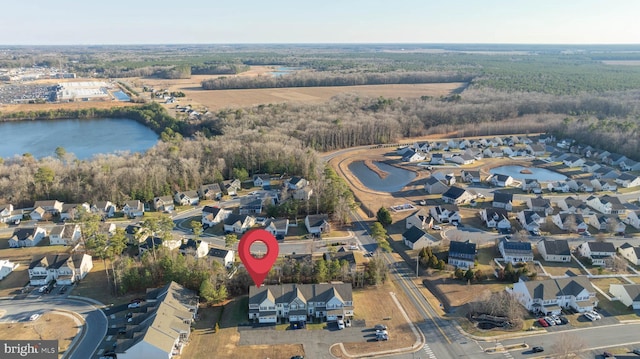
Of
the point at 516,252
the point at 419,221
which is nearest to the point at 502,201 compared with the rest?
the point at 419,221

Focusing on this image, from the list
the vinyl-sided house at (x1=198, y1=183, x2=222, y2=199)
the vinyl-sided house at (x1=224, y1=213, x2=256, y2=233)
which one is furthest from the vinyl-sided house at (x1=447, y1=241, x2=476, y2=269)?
the vinyl-sided house at (x1=198, y1=183, x2=222, y2=199)

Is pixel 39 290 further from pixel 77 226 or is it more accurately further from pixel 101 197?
pixel 101 197

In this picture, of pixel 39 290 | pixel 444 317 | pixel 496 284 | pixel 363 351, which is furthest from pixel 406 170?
pixel 39 290

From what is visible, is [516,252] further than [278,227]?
No

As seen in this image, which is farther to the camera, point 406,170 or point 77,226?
point 406,170

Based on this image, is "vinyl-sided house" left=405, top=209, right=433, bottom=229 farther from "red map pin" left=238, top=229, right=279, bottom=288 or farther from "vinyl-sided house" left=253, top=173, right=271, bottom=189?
"red map pin" left=238, top=229, right=279, bottom=288

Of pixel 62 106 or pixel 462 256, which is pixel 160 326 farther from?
pixel 62 106
